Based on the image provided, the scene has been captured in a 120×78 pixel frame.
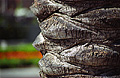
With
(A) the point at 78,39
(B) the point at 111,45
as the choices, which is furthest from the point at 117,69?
(A) the point at 78,39

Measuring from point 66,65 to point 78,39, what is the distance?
0.40ft

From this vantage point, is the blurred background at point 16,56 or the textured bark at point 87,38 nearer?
the textured bark at point 87,38

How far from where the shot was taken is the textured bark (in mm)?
1017

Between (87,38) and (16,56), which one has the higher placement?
(16,56)

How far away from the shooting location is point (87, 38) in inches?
40.1

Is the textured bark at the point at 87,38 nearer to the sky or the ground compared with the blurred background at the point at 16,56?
nearer to the ground

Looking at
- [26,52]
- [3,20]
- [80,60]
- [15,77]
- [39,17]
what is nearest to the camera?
[80,60]

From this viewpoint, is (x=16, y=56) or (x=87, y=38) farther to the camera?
(x=16, y=56)

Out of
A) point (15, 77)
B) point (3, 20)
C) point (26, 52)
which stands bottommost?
point (15, 77)

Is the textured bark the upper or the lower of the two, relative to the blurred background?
lower

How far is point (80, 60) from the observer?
3.34ft

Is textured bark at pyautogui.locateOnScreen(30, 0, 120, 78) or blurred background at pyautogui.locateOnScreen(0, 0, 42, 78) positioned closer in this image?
textured bark at pyautogui.locateOnScreen(30, 0, 120, 78)

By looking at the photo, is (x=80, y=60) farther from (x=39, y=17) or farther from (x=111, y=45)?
(x=39, y=17)

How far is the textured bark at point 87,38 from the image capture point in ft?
3.34
